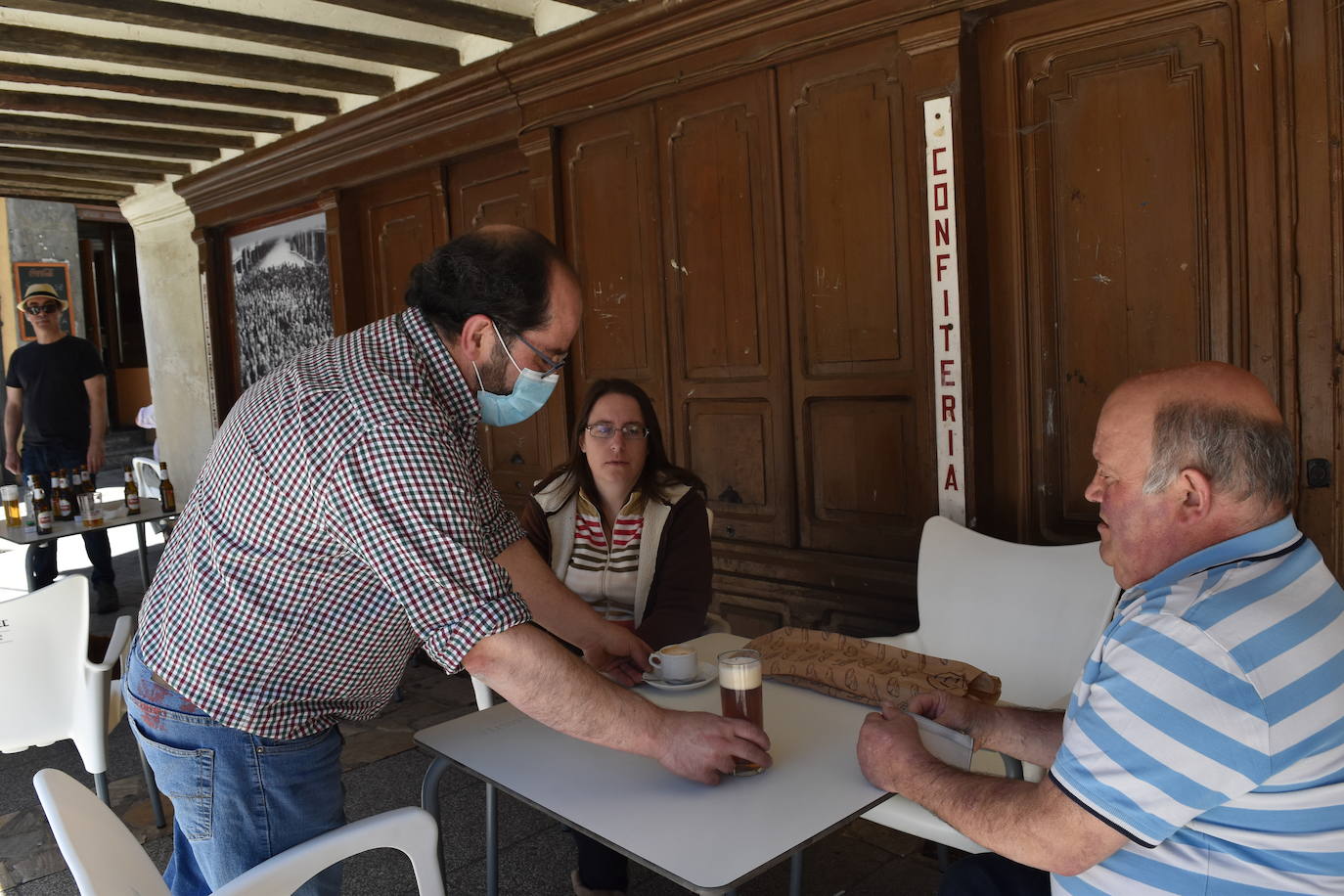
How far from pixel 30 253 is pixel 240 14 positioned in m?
12.4

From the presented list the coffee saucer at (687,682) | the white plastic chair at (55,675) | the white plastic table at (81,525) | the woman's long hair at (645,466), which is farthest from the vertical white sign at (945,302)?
the white plastic table at (81,525)

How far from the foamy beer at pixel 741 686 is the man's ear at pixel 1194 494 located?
0.74 m

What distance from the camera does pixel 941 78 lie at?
3.36 meters

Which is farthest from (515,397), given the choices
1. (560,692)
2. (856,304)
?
(856,304)

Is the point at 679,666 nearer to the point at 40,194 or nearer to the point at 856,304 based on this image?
the point at 856,304

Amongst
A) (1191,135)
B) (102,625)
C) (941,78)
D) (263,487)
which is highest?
(941,78)

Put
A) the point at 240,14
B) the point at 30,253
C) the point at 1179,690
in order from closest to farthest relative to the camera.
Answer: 1. the point at 1179,690
2. the point at 240,14
3. the point at 30,253

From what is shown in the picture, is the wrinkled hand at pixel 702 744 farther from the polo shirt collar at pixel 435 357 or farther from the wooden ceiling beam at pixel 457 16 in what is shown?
the wooden ceiling beam at pixel 457 16

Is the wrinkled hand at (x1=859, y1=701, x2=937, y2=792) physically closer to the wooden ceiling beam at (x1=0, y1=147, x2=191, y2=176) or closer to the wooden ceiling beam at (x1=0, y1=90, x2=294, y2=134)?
the wooden ceiling beam at (x1=0, y1=90, x2=294, y2=134)

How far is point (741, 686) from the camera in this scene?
5.86ft

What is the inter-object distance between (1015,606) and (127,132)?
21.0ft

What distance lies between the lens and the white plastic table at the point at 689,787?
1488mm

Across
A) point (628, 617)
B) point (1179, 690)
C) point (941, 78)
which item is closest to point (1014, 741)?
point (1179, 690)

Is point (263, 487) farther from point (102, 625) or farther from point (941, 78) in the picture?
point (102, 625)
